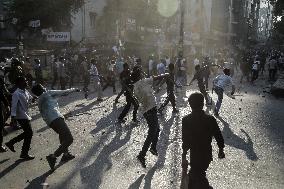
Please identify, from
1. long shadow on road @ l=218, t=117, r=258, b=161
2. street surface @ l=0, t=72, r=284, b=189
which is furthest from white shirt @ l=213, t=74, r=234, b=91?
long shadow on road @ l=218, t=117, r=258, b=161

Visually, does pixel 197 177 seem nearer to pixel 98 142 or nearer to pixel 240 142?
pixel 98 142

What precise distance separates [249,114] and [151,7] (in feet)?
117

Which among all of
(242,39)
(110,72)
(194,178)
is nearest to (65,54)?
(110,72)

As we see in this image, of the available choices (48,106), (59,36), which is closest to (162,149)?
(48,106)

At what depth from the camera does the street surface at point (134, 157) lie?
699 cm

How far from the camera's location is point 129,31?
43406 mm

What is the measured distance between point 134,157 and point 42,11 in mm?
26353

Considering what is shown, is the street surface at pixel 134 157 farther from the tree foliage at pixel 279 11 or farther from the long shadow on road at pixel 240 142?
the tree foliage at pixel 279 11

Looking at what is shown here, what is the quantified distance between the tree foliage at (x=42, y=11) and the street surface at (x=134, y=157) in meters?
20.2

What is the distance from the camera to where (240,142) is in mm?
9969

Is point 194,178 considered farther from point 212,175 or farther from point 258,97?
point 258,97

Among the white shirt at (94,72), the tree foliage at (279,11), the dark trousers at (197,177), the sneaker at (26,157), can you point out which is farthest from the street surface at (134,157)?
the tree foliage at (279,11)

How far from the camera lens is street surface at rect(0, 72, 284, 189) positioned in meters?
6.99

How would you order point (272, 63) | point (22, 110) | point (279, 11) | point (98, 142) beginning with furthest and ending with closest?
point (279, 11) → point (272, 63) → point (98, 142) → point (22, 110)
